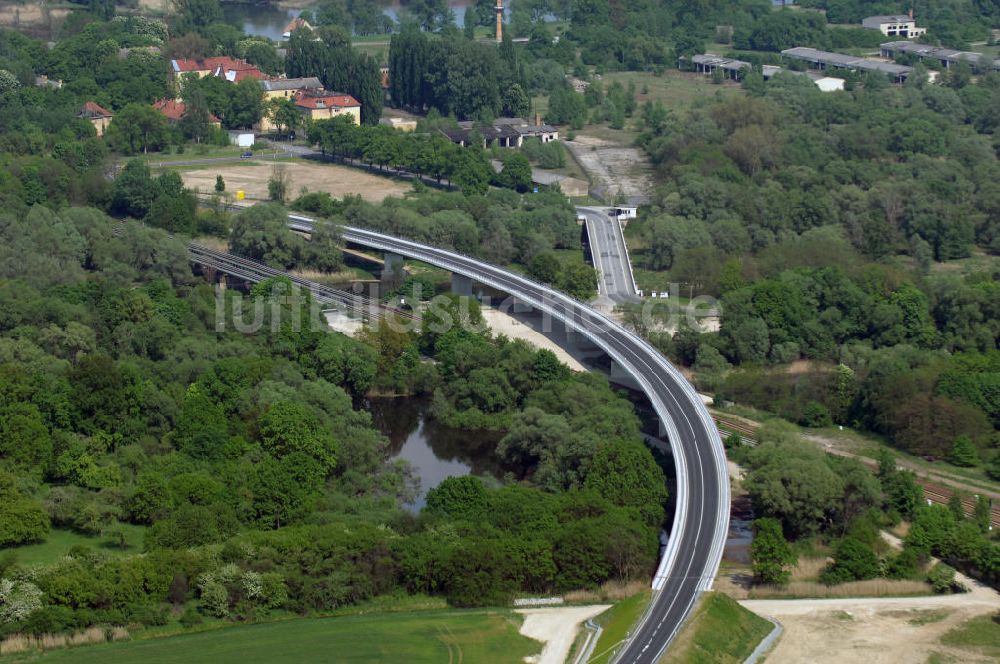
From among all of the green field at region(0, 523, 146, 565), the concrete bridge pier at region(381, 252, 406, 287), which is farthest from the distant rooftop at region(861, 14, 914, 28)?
the green field at region(0, 523, 146, 565)

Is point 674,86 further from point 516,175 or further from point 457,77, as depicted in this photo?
point 516,175

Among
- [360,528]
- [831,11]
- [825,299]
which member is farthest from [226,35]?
[360,528]

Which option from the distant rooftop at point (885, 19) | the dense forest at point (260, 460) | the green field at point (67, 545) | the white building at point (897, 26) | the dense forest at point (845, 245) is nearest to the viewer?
the dense forest at point (260, 460)

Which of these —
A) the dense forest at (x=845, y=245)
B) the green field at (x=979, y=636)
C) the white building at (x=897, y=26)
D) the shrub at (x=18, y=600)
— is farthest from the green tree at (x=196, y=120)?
the green field at (x=979, y=636)

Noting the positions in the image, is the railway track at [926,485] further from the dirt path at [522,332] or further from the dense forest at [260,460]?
the dirt path at [522,332]

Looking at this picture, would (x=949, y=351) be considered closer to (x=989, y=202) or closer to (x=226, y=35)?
(x=989, y=202)

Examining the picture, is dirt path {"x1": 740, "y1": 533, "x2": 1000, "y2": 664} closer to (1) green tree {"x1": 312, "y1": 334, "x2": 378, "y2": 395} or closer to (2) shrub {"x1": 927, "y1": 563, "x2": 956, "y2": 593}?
(2) shrub {"x1": 927, "y1": 563, "x2": 956, "y2": 593}
